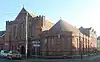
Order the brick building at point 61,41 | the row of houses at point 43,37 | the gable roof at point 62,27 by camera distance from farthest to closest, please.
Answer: the gable roof at point 62,27 → the row of houses at point 43,37 → the brick building at point 61,41

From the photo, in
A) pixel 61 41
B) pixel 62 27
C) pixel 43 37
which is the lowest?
pixel 61 41

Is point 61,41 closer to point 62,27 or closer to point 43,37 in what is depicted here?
point 62,27

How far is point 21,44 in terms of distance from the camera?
7488 centimetres

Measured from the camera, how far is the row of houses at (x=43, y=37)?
6644cm

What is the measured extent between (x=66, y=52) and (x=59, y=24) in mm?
9176

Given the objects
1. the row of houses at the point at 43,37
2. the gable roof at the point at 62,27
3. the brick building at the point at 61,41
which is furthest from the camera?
the gable roof at the point at 62,27

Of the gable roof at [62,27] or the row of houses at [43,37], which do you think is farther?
the gable roof at [62,27]

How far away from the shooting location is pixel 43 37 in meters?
69.7

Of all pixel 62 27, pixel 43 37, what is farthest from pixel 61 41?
pixel 43 37

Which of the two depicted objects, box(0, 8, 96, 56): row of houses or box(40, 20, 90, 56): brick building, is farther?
box(0, 8, 96, 56): row of houses

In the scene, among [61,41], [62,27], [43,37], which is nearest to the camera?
[61,41]

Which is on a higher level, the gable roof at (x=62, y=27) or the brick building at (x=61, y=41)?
the gable roof at (x=62, y=27)

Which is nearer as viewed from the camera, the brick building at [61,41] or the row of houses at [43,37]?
the brick building at [61,41]

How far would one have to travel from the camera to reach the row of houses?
218 ft
